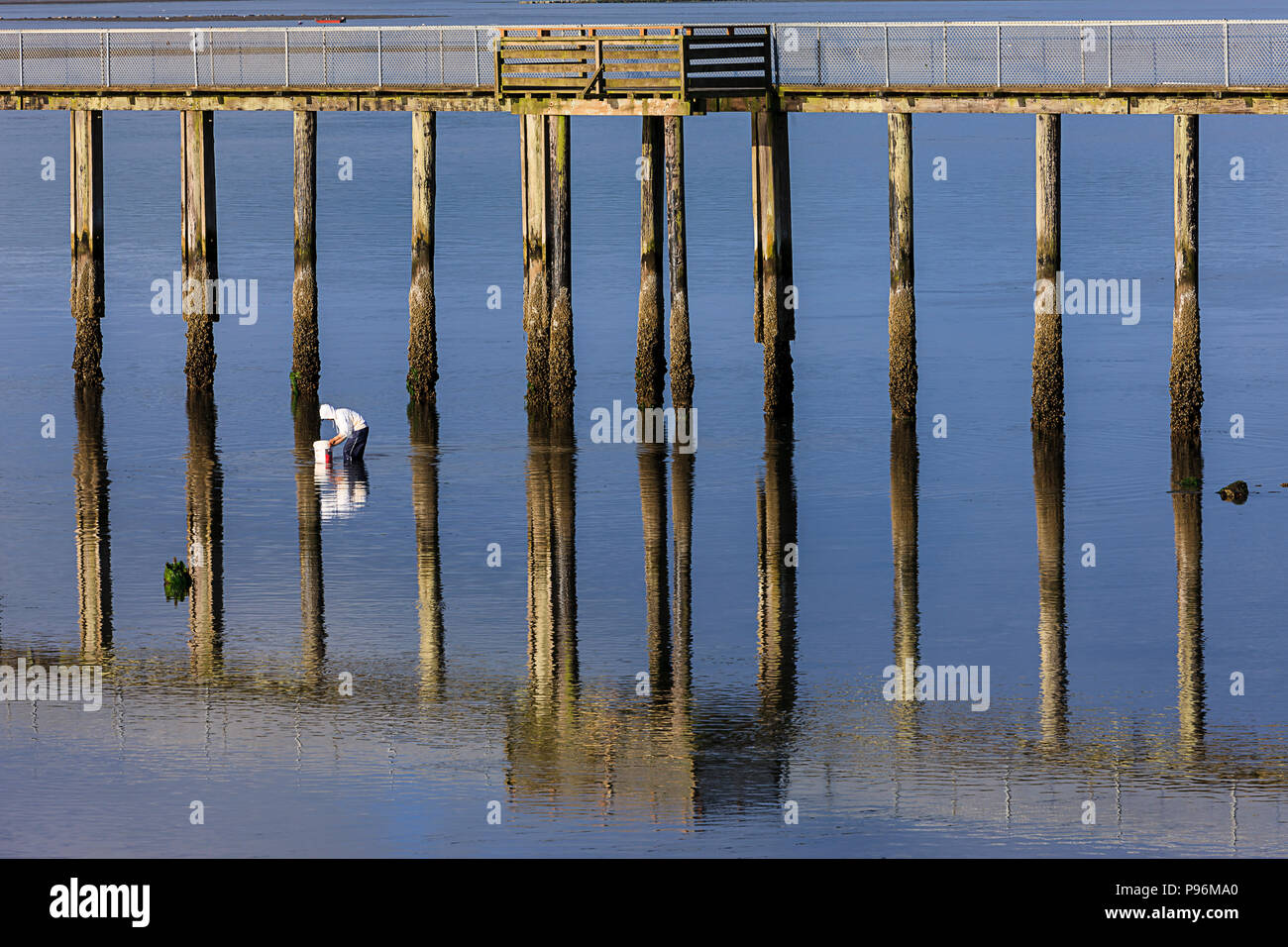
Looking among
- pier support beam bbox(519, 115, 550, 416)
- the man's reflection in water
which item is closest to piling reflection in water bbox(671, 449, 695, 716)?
pier support beam bbox(519, 115, 550, 416)

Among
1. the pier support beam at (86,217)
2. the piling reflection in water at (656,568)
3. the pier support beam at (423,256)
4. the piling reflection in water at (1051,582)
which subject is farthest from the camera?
the pier support beam at (86,217)

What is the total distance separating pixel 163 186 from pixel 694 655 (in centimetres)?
7867

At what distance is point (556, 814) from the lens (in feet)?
72.6

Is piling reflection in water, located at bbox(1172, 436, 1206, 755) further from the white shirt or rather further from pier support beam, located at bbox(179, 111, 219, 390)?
pier support beam, located at bbox(179, 111, 219, 390)

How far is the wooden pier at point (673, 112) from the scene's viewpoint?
1457 inches

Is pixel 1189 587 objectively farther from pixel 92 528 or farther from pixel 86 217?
pixel 86 217

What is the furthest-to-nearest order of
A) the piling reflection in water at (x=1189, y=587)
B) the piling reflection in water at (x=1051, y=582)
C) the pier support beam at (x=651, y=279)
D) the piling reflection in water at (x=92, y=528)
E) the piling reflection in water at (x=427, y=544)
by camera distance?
1. the pier support beam at (x=651, y=279)
2. the piling reflection in water at (x=92, y=528)
3. the piling reflection in water at (x=427, y=544)
4. the piling reflection in water at (x=1051, y=582)
5. the piling reflection in water at (x=1189, y=587)

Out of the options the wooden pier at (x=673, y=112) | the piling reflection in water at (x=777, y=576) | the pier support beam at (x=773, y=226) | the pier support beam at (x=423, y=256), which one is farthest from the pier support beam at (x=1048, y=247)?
the pier support beam at (x=423, y=256)

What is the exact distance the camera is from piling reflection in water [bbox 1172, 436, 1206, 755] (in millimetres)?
25016

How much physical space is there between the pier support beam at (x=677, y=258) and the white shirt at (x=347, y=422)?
5.54 m

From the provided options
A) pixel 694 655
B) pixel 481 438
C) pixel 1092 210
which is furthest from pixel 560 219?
pixel 1092 210

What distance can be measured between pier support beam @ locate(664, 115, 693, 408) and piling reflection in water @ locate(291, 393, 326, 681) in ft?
22.1

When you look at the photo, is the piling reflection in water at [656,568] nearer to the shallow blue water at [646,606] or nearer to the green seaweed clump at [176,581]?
the shallow blue water at [646,606]

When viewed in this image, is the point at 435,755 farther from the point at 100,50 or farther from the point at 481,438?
the point at 100,50
